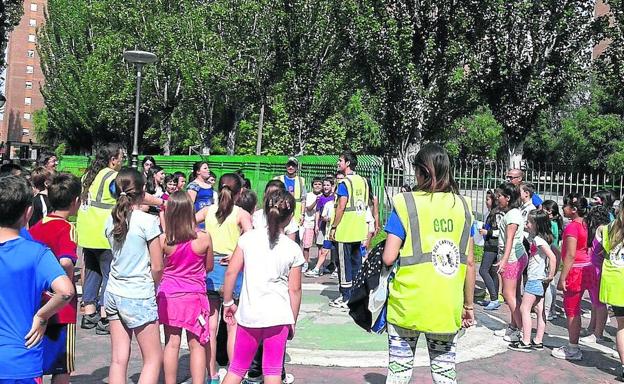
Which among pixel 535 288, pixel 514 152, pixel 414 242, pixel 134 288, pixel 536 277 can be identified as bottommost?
pixel 535 288

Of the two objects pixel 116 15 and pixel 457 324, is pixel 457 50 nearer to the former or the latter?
pixel 457 324

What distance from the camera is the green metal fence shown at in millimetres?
17375

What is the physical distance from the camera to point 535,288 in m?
6.53

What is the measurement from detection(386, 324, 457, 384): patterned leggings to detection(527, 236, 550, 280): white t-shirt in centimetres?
307

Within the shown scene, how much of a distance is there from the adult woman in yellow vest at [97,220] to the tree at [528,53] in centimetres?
1665

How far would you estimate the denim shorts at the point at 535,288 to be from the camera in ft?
21.4

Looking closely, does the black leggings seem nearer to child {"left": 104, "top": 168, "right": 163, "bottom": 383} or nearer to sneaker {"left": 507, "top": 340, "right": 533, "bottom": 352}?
sneaker {"left": 507, "top": 340, "right": 533, "bottom": 352}

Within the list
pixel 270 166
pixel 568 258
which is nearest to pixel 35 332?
pixel 568 258

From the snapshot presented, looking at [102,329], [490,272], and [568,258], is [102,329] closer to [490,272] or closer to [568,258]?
[568,258]

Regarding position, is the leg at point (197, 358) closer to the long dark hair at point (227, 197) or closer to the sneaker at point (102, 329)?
the long dark hair at point (227, 197)

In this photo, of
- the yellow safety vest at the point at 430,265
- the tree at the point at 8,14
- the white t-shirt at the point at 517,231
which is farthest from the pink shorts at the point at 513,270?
the tree at the point at 8,14

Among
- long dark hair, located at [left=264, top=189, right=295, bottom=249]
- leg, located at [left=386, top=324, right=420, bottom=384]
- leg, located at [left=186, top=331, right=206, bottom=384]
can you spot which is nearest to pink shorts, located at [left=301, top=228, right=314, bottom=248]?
leg, located at [left=186, top=331, right=206, bottom=384]

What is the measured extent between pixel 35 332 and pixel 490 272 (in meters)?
7.05

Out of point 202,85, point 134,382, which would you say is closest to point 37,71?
point 202,85
